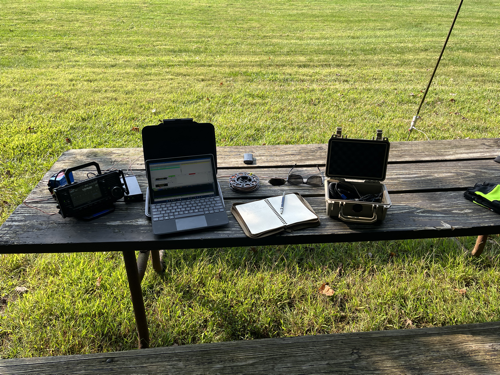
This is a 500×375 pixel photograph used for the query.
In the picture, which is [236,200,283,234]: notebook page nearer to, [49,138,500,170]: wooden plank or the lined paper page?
the lined paper page

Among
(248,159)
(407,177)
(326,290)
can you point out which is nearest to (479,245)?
(407,177)

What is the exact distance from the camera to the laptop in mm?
1982

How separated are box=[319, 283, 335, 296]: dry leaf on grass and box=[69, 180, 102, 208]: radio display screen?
72.6 inches

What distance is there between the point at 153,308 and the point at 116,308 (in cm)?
27

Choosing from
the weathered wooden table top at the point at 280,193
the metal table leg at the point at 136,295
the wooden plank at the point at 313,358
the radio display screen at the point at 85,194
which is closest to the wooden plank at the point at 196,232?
the weathered wooden table top at the point at 280,193

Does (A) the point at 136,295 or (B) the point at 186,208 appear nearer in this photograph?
(B) the point at 186,208

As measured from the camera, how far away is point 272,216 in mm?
2016

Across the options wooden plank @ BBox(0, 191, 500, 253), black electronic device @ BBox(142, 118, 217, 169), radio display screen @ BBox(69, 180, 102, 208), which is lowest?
wooden plank @ BBox(0, 191, 500, 253)

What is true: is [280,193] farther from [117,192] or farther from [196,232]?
[117,192]

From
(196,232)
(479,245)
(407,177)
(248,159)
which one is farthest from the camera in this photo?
(479,245)

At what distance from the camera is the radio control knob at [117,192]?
2.07m

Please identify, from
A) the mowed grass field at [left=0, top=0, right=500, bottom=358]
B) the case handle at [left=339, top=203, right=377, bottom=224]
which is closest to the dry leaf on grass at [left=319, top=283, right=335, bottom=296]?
the mowed grass field at [left=0, top=0, right=500, bottom=358]

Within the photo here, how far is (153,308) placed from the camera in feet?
8.95

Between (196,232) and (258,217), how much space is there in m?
0.35
